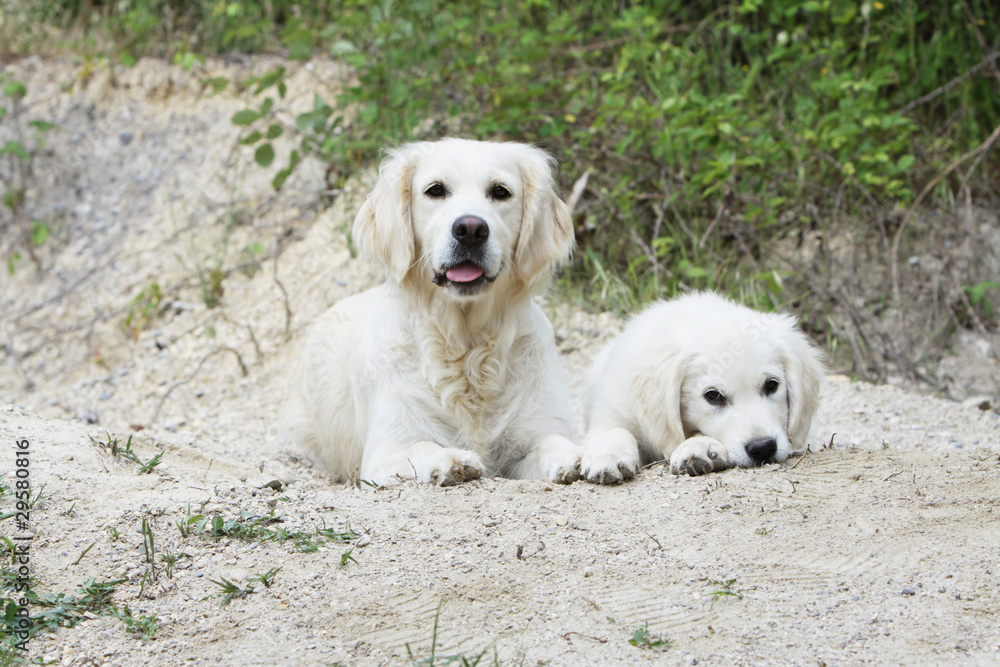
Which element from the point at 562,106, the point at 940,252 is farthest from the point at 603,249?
the point at 940,252

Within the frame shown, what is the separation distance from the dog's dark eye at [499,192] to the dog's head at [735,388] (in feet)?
2.82

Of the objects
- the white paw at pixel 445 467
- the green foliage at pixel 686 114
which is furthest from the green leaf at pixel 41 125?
the white paw at pixel 445 467

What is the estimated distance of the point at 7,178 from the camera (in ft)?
25.8

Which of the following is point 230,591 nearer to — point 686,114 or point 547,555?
point 547,555

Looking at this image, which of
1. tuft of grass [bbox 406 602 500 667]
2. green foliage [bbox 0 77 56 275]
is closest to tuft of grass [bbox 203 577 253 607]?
tuft of grass [bbox 406 602 500 667]

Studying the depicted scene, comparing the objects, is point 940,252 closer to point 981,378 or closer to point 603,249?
point 981,378

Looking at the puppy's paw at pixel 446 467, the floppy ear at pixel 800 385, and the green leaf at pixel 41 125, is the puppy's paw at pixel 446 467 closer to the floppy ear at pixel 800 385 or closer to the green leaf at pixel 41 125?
the floppy ear at pixel 800 385

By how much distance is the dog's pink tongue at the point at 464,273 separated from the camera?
11.2ft

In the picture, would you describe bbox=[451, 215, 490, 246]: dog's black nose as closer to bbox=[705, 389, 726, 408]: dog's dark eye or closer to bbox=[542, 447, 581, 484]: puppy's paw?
bbox=[542, 447, 581, 484]: puppy's paw

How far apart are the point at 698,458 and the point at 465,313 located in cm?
111

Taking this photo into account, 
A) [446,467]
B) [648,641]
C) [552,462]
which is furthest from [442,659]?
[552,462]

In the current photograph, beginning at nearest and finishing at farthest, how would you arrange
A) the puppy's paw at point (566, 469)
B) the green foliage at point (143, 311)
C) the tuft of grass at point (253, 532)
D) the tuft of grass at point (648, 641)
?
the tuft of grass at point (648, 641) < the tuft of grass at point (253, 532) < the puppy's paw at point (566, 469) < the green foliage at point (143, 311)

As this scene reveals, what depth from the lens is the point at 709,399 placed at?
336 centimetres

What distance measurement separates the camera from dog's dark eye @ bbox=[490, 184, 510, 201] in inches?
139
